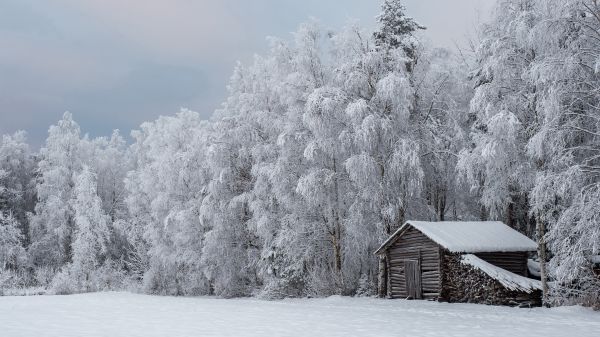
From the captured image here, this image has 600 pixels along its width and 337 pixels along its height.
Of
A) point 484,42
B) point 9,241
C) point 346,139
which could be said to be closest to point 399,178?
point 346,139

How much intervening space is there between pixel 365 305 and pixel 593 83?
40.5 feet

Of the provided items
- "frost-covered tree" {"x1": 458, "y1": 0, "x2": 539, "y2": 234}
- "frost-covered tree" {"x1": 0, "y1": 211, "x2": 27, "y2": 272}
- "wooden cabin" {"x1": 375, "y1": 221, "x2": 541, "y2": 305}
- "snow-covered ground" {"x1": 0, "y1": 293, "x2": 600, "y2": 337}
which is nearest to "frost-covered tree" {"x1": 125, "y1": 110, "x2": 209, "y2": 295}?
"frost-covered tree" {"x1": 0, "y1": 211, "x2": 27, "y2": 272}

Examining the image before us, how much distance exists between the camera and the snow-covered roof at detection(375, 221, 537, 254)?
24297 millimetres

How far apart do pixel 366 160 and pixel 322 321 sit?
10597 millimetres

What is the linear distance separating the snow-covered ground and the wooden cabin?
3.75 ft

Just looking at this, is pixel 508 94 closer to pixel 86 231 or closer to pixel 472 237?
pixel 472 237

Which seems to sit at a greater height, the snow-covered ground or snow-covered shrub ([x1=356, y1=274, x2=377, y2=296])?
snow-covered shrub ([x1=356, y1=274, x2=377, y2=296])

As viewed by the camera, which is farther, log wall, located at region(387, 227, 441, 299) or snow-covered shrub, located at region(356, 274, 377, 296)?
snow-covered shrub, located at region(356, 274, 377, 296)

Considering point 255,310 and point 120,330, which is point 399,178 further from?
point 120,330

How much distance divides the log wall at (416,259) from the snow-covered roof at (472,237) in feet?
1.83

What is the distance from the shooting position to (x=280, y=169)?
30.5m

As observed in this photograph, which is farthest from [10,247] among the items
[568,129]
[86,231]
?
[568,129]

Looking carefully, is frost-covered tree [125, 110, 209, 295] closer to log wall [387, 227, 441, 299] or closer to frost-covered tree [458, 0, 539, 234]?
log wall [387, 227, 441, 299]

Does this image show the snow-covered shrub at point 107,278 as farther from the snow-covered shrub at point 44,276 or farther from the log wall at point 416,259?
the log wall at point 416,259
